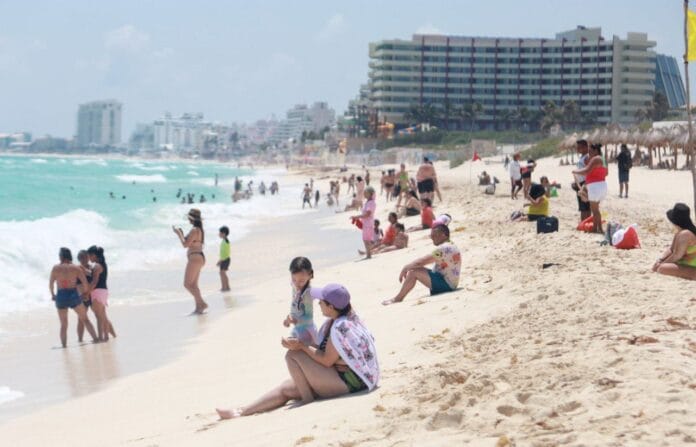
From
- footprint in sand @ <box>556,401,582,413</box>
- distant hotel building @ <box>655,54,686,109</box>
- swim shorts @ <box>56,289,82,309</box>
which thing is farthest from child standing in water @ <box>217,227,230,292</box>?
distant hotel building @ <box>655,54,686,109</box>

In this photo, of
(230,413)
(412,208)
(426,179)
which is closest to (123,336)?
(230,413)

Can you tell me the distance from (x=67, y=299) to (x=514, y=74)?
123896 mm

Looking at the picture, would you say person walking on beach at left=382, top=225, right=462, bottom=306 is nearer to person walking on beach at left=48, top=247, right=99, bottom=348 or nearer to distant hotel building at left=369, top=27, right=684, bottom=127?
person walking on beach at left=48, top=247, right=99, bottom=348

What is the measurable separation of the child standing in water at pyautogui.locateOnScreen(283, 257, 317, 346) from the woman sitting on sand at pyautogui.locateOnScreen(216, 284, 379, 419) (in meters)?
0.41

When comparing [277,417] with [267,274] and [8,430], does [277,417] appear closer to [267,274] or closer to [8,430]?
[8,430]

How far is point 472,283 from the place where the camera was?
10.3 meters

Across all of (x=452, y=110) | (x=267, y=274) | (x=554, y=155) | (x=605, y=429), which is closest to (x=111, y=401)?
(x=605, y=429)

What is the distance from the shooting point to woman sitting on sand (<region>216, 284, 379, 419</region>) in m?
6.17

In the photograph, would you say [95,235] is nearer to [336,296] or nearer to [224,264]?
[224,264]

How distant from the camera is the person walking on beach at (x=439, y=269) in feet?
32.4

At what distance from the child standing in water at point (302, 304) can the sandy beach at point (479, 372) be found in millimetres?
650

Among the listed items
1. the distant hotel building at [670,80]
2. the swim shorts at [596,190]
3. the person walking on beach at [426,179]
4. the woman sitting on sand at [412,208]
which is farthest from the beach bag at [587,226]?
the distant hotel building at [670,80]

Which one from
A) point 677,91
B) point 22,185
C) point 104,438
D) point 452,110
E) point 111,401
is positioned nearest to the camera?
point 104,438

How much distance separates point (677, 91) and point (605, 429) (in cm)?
17745
